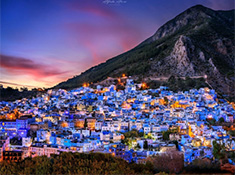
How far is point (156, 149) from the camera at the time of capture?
15805mm

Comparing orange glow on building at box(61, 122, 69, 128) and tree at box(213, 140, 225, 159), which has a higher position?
orange glow on building at box(61, 122, 69, 128)

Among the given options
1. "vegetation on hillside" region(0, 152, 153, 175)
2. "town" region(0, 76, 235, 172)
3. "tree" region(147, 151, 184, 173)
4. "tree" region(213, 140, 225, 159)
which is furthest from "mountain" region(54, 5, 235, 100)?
"vegetation on hillside" region(0, 152, 153, 175)

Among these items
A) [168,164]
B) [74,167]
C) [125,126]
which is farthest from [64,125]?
[74,167]

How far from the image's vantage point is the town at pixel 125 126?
53.6 ft

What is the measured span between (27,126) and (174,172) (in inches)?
552

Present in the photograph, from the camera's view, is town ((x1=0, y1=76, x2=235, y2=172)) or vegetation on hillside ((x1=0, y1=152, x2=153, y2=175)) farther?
town ((x1=0, y1=76, x2=235, y2=172))

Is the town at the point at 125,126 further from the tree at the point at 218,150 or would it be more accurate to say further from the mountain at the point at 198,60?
the mountain at the point at 198,60

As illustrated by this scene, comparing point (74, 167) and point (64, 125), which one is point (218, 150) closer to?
point (74, 167)

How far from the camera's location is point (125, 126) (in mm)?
22250

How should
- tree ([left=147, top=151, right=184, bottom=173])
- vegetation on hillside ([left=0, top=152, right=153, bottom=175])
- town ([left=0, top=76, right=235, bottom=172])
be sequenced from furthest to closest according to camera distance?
town ([left=0, top=76, right=235, bottom=172]), tree ([left=147, top=151, right=184, bottom=173]), vegetation on hillside ([left=0, top=152, right=153, bottom=175])

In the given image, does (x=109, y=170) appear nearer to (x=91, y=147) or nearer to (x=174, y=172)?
(x=174, y=172)

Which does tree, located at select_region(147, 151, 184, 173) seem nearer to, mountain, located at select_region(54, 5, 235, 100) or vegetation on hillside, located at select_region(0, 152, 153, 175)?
vegetation on hillside, located at select_region(0, 152, 153, 175)

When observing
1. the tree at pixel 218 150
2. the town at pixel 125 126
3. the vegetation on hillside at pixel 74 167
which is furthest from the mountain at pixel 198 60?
the vegetation on hillside at pixel 74 167

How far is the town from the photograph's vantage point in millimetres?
16344
